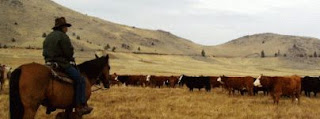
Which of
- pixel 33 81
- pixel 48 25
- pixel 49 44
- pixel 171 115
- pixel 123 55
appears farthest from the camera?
pixel 48 25

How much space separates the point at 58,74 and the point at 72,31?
133648 mm

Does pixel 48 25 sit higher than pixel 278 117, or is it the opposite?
pixel 48 25

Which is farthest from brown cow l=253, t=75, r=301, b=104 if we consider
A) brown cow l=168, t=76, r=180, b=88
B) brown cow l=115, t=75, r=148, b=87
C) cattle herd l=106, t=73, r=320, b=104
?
brown cow l=115, t=75, r=148, b=87

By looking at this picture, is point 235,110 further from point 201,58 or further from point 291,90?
point 201,58

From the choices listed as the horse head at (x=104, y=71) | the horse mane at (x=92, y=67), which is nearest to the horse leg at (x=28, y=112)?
the horse mane at (x=92, y=67)

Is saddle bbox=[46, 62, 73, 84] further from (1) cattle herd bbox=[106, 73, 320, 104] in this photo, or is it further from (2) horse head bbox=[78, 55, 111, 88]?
(1) cattle herd bbox=[106, 73, 320, 104]

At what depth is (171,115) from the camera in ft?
43.8

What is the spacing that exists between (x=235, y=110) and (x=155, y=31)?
184 meters

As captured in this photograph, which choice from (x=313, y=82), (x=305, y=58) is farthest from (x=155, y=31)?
(x=313, y=82)

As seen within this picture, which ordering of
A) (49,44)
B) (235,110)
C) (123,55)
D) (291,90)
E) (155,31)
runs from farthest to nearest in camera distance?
1. (155,31)
2. (123,55)
3. (291,90)
4. (235,110)
5. (49,44)

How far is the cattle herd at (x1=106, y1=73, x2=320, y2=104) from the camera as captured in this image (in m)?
19.7

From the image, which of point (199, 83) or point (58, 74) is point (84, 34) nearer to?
point (199, 83)

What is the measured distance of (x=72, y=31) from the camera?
458ft

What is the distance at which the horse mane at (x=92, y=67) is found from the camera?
1003cm
